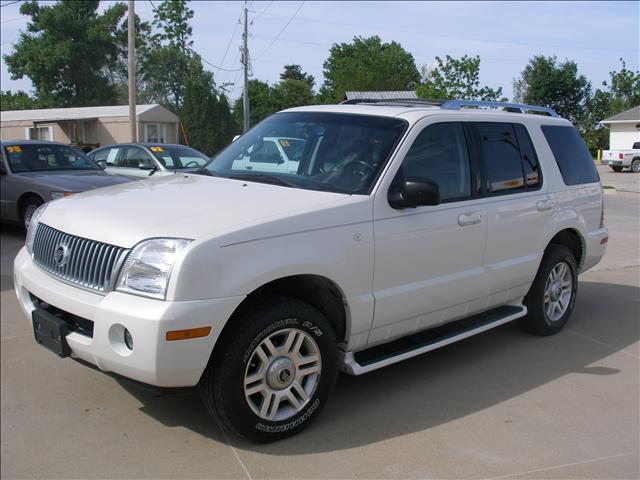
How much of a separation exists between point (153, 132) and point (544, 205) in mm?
33064

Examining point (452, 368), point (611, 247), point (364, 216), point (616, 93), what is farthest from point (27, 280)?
point (616, 93)

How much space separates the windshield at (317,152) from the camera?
425cm

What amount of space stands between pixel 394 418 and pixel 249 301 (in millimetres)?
1247

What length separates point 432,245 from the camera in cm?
436

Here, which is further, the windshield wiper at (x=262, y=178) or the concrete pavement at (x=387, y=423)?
the windshield wiper at (x=262, y=178)

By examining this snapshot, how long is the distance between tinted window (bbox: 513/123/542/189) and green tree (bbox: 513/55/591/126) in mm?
28731

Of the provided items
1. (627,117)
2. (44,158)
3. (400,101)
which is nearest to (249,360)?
(400,101)

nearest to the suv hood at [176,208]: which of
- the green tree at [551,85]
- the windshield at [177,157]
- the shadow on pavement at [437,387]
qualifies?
the shadow on pavement at [437,387]

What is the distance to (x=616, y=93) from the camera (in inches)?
807

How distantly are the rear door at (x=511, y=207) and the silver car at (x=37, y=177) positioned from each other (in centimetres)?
608

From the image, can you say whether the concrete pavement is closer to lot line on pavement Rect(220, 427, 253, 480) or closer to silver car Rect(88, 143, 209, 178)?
lot line on pavement Rect(220, 427, 253, 480)

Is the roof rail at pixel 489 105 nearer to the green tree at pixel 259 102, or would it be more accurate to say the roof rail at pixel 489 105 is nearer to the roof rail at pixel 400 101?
the roof rail at pixel 400 101

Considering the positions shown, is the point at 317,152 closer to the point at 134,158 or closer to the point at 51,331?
the point at 51,331

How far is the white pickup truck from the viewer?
19.6 m
